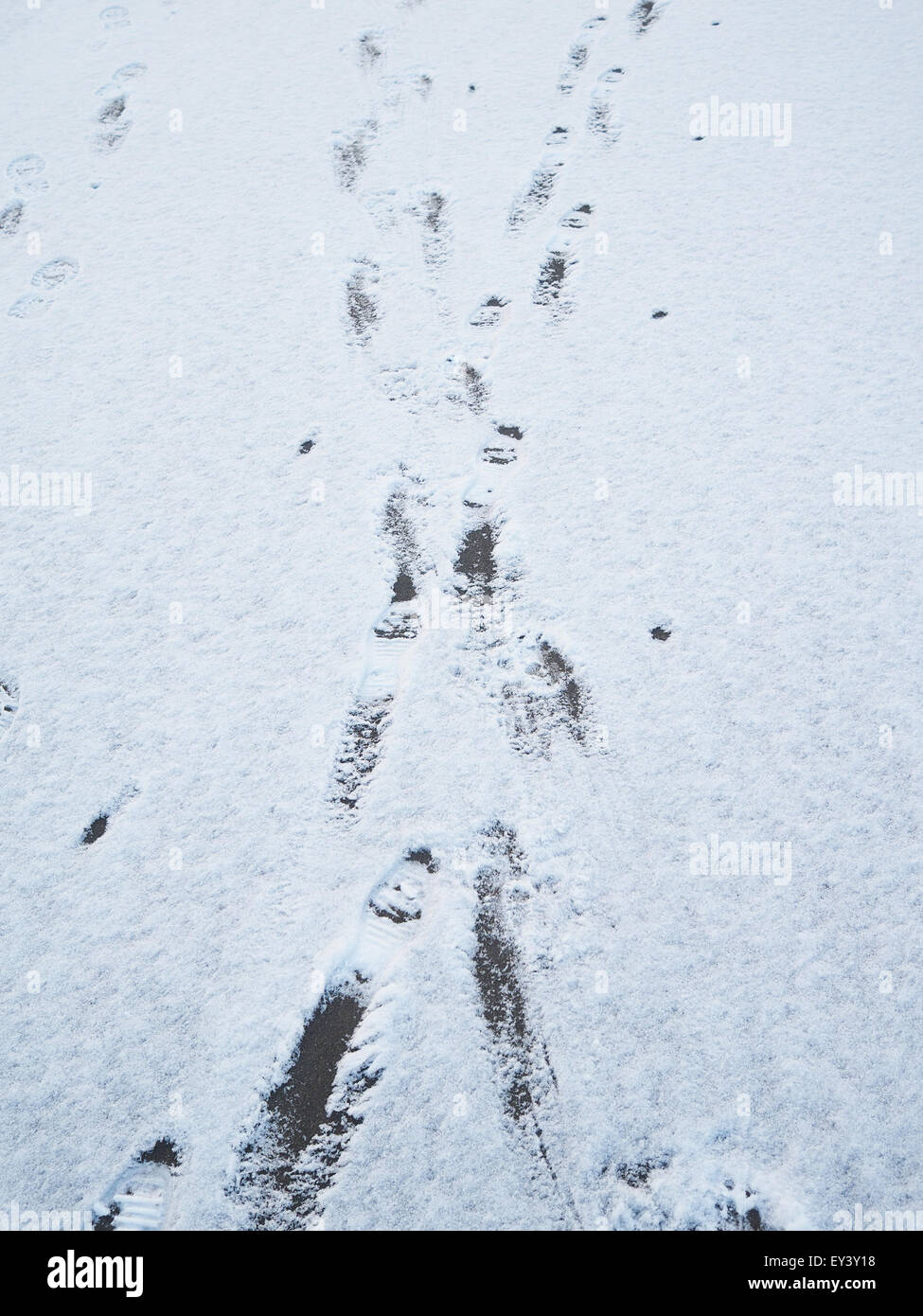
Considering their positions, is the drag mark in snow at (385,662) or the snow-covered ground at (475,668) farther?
the drag mark in snow at (385,662)

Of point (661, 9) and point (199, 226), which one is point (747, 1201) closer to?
point (199, 226)

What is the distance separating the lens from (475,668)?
166 cm

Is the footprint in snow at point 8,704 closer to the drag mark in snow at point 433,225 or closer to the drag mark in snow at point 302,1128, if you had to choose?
the drag mark in snow at point 302,1128

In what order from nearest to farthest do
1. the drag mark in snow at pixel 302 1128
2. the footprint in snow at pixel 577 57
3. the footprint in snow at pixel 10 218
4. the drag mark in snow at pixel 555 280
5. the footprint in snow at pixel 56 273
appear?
the drag mark in snow at pixel 302 1128 < the drag mark in snow at pixel 555 280 < the footprint in snow at pixel 56 273 < the footprint in snow at pixel 10 218 < the footprint in snow at pixel 577 57

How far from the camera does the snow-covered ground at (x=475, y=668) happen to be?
1.19m

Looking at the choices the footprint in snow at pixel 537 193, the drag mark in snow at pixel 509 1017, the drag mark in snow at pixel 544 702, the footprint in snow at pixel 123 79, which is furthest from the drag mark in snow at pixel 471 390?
the footprint in snow at pixel 123 79

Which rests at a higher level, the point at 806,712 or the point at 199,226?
the point at 199,226

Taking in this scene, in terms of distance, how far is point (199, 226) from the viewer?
9.59 ft

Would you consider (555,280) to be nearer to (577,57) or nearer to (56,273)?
(577,57)

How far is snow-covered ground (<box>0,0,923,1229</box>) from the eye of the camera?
119cm

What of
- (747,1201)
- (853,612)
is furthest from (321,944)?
(853,612)

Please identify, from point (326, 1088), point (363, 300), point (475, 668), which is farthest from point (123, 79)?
point (326, 1088)

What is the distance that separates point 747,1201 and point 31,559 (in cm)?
214

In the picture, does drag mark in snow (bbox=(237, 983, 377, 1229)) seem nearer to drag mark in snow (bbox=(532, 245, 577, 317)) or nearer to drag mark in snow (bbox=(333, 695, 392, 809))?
drag mark in snow (bbox=(333, 695, 392, 809))
